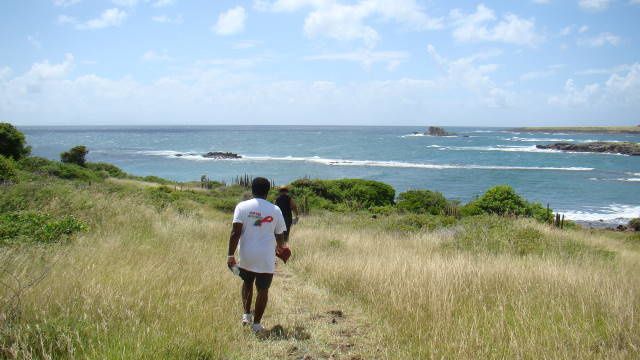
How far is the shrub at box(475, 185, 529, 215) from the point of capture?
26.4 metres

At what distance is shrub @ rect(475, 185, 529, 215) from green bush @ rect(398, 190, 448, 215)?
8.48 feet

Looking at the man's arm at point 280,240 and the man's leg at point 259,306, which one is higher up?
the man's arm at point 280,240

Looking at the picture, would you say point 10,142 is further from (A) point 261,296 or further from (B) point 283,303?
(A) point 261,296

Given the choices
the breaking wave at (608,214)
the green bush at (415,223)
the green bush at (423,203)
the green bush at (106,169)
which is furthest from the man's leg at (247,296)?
the green bush at (106,169)

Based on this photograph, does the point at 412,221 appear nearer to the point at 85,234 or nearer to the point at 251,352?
the point at 85,234

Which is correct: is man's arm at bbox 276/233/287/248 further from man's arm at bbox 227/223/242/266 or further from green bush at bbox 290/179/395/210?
green bush at bbox 290/179/395/210

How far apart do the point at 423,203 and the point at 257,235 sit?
2626 cm

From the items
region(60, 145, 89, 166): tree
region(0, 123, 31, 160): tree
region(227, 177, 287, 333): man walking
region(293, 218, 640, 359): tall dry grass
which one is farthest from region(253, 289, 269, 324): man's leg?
region(60, 145, 89, 166): tree

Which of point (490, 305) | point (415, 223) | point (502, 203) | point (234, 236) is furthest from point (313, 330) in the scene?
point (502, 203)

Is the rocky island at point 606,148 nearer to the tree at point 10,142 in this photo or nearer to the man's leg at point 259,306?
the tree at point 10,142

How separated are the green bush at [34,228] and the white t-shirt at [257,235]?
11.9 feet

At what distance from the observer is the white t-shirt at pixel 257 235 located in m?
5.79

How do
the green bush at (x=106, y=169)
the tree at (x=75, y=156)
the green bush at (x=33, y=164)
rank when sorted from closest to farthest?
the green bush at (x=33, y=164), the tree at (x=75, y=156), the green bush at (x=106, y=169)

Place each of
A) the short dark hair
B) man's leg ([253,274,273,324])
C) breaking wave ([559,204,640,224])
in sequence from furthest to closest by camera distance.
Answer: breaking wave ([559,204,640,224])
the short dark hair
man's leg ([253,274,273,324])
